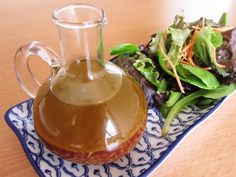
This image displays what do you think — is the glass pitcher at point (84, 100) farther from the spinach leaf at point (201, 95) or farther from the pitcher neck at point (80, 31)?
the spinach leaf at point (201, 95)

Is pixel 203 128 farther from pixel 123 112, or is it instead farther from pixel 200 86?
pixel 123 112

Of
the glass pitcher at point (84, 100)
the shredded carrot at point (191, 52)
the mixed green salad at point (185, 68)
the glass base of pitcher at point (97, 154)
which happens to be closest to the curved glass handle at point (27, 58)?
the glass pitcher at point (84, 100)

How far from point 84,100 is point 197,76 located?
0.96 feet

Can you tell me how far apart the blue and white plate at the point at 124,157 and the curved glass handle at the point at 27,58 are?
8cm

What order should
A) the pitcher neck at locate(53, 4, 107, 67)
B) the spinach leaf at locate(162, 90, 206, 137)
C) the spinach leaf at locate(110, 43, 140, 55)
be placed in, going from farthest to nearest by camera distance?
the spinach leaf at locate(110, 43, 140, 55)
the spinach leaf at locate(162, 90, 206, 137)
the pitcher neck at locate(53, 4, 107, 67)

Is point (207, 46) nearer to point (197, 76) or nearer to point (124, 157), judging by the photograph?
point (197, 76)

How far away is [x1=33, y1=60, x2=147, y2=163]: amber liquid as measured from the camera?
462 mm

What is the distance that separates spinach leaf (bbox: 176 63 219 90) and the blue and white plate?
0.05 metres

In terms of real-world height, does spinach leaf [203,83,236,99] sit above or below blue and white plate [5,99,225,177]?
above

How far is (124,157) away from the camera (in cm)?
55

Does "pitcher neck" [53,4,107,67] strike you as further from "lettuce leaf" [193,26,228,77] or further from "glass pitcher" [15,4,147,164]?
"lettuce leaf" [193,26,228,77]

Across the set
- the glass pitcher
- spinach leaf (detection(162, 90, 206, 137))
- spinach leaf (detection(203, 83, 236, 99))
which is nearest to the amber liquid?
the glass pitcher

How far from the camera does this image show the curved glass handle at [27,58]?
1.67ft

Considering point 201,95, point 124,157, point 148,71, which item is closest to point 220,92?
point 201,95
